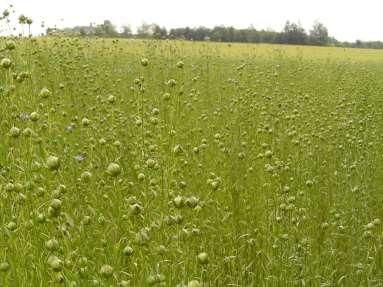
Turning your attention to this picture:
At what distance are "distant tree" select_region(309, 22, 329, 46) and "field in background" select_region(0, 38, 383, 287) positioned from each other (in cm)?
3069

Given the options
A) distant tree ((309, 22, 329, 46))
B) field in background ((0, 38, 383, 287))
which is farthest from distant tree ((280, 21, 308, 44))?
field in background ((0, 38, 383, 287))

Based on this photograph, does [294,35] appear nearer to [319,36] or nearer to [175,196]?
[319,36]

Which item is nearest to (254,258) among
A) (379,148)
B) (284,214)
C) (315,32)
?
(284,214)

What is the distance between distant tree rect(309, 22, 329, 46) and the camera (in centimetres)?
3522

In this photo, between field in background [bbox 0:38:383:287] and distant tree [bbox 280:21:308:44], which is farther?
distant tree [bbox 280:21:308:44]

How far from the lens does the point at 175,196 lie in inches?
110

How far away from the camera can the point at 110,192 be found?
10.5ft

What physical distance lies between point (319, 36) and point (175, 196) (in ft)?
116

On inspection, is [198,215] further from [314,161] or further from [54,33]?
[54,33]

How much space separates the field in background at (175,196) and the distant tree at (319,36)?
101ft

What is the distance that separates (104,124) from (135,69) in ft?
12.4

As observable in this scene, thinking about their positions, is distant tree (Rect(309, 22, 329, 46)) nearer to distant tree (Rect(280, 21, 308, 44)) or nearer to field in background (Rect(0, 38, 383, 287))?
distant tree (Rect(280, 21, 308, 44))

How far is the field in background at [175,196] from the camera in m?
2.18

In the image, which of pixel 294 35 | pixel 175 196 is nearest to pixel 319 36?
pixel 294 35
